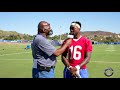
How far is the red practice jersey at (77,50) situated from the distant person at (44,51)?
1.01 ft

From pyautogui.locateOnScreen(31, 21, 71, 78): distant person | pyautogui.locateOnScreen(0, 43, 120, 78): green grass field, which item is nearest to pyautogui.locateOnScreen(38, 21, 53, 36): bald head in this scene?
pyautogui.locateOnScreen(31, 21, 71, 78): distant person

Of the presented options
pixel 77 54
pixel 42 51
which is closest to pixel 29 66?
pixel 77 54

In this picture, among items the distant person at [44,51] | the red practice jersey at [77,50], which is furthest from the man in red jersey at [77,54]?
the distant person at [44,51]

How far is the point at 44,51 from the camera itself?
378cm

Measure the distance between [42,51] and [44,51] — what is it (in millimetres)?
36

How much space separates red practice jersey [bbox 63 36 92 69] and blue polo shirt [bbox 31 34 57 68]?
353 millimetres

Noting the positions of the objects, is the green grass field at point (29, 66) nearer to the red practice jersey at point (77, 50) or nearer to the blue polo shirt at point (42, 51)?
the red practice jersey at point (77, 50)

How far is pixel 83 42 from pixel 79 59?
23 centimetres

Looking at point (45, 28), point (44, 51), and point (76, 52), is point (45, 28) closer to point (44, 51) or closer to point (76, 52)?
point (44, 51)
